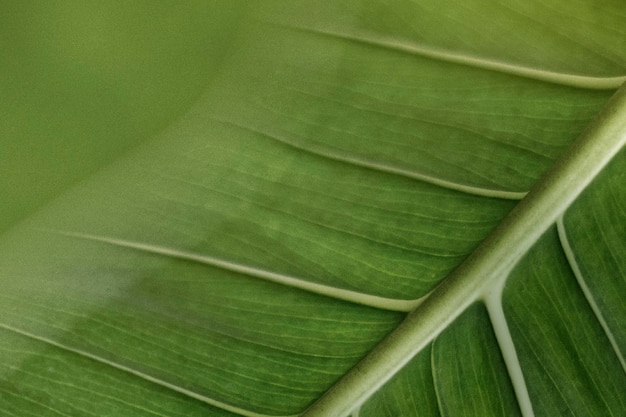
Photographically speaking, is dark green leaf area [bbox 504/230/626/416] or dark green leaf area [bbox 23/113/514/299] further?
dark green leaf area [bbox 504/230/626/416]

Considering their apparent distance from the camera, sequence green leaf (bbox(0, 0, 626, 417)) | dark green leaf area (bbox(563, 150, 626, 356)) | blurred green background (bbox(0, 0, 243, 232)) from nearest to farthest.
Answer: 1. blurred green background (bbox(0, 0, 243, 232))
2. green leaf (bbox(0, 0, 626, 417))
3. dark green leaf area (bbox(563, 150, 626, 356))

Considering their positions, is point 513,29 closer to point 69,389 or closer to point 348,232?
point 348,232

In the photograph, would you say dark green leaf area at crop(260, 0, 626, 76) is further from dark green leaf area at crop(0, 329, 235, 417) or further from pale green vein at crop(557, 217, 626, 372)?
dark green leaf area at crop(0, 329, 235, 417)

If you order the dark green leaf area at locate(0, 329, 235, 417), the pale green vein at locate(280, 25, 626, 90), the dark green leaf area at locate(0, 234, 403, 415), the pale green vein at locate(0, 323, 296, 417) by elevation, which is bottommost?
the dark green leaf area at locate(0, 329, 235, 417)

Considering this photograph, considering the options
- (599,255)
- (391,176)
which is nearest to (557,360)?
(599,255)

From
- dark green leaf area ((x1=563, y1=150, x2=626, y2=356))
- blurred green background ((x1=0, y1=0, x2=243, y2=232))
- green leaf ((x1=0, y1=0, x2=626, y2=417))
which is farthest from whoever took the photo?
dark green leaf area ((x1=563, y1=150, x2=626, y2=356))

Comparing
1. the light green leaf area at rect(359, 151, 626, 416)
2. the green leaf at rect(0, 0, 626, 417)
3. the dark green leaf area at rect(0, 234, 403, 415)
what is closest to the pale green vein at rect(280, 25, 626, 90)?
the green leaf at rect(0, 0, 626, 417)
